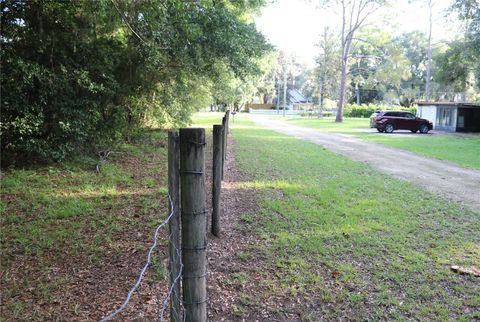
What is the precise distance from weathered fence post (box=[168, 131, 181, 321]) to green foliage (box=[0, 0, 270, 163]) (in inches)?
223

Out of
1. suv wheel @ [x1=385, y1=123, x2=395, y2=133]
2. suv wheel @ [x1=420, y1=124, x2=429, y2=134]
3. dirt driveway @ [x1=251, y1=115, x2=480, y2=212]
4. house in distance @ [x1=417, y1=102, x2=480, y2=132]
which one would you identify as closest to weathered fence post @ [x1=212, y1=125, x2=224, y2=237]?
dirt driveway @ [x1=251, y1=115, x2=480, y2=212]

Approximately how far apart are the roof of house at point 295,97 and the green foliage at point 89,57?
7865 centimetres

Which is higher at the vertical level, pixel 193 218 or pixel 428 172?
pixel 193 218

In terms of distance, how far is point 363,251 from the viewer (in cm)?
501

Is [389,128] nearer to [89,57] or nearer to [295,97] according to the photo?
[89,57]

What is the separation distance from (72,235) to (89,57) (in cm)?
630

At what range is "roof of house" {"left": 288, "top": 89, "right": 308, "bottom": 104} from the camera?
89.6 meters

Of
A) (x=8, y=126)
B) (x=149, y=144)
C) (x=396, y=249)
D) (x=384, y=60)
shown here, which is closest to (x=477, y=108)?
(x=384, y=60)

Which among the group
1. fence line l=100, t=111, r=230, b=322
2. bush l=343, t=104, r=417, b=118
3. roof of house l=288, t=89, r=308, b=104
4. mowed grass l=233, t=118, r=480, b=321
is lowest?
mowed grass l=233, t=118, r=480, b=321

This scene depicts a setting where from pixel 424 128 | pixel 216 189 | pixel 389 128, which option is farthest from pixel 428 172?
pixel 424 128

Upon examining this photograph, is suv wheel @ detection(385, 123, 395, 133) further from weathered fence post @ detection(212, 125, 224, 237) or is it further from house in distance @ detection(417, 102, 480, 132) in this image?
weathered fence post @ detection(212, 125, 224, 237)

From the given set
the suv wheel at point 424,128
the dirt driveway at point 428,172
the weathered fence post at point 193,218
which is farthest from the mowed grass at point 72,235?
the suv wheel at point 424,128

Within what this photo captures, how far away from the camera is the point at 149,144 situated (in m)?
14.8

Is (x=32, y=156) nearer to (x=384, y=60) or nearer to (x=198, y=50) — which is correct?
(x=198, y=50)
